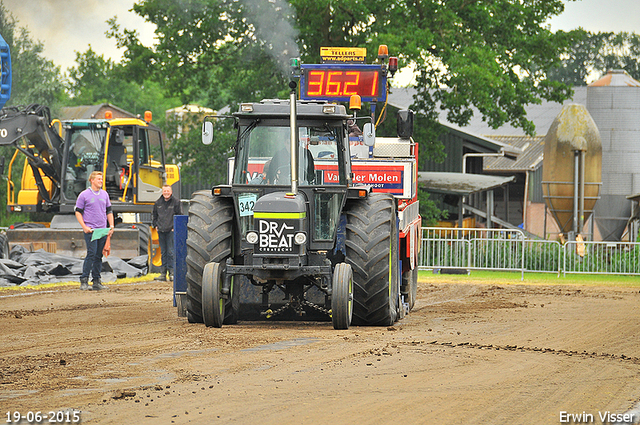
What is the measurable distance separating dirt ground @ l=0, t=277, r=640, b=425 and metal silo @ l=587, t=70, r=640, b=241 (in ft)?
84.7

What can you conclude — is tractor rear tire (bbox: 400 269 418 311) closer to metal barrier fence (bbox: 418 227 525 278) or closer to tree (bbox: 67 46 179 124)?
metal barrier fence (bbox: 418 227 525 278)

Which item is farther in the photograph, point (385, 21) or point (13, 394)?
point (385, 21)

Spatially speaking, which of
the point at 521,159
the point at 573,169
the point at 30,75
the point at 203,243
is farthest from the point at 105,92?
the point at 203,243

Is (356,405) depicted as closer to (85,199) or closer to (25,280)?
(85,199)

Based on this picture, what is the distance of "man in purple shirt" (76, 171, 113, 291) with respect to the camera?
603 inches

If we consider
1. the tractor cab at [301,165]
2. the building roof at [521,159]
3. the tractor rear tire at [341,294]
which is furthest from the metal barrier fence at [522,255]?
the building roof at [521,159]

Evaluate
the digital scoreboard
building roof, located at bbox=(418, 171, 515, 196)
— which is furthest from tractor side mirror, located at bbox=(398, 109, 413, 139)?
building roof, located at bbox=(418, 171, 515, 196)

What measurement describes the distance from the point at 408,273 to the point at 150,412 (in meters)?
7.85

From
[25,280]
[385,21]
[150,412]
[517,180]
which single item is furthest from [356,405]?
[517,180]

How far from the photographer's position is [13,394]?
5.91 metres

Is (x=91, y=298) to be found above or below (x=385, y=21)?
below

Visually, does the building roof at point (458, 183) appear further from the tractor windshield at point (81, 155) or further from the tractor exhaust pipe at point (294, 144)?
the tractor exhaust pipe at point (294, 144)

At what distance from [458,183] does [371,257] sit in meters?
21.8

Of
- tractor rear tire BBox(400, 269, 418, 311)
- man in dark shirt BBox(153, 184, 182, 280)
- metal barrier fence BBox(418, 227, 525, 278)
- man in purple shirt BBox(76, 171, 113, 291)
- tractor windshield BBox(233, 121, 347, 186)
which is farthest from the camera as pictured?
metal barrier fence BBox(418, 227, 525, 278)
